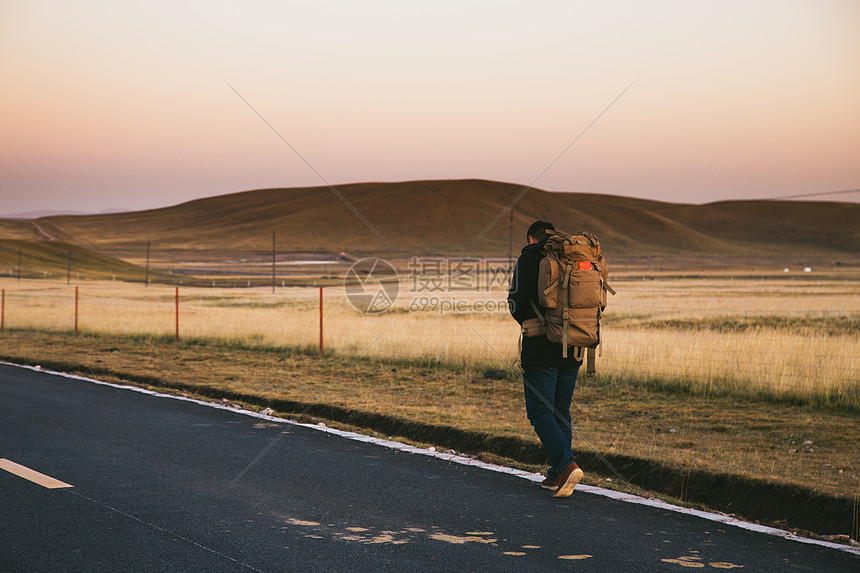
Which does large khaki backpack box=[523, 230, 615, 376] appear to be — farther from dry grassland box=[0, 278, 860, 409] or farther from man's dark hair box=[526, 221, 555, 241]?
dry grassland box=[0, 278, 860, 409]

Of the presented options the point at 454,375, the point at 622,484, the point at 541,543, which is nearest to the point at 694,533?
the point at 541,543

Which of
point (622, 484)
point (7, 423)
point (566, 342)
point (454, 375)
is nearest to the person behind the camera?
point (566, 342)

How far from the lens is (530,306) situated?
21.9 ft

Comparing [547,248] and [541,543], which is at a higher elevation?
[547,248]

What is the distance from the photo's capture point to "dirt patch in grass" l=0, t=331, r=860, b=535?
673 centimetres

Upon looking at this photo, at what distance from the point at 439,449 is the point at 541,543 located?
3637 millimetres

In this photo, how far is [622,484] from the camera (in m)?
7.19

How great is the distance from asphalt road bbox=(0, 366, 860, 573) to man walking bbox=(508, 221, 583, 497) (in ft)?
1.07

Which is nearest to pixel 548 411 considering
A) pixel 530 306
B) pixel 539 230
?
pixel 530 306

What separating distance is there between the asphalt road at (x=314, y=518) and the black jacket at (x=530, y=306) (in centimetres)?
110

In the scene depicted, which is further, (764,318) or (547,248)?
(764,318)

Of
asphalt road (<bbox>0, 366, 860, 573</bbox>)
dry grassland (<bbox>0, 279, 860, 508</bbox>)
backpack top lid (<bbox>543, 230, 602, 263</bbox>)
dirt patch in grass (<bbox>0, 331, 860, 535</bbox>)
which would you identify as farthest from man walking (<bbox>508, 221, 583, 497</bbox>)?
dry grassland (<bbox>0, 279, 860, 508</bbox>)

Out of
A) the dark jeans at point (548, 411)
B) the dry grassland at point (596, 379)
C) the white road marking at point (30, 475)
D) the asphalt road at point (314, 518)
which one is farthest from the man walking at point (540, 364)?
the white road marking at point (30, 475)

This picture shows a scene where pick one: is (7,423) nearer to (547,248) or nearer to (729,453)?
(547,248)
